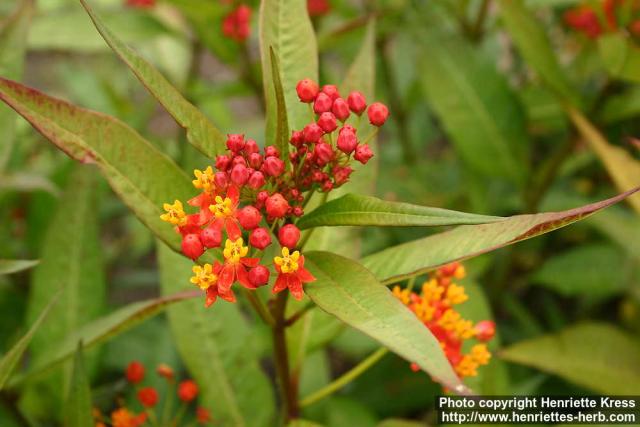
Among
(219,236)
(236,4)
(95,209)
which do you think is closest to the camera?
(219,236)

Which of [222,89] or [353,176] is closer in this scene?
[353,176]

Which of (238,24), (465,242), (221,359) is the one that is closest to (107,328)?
(221,359)

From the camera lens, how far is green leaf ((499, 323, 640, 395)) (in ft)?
6.66

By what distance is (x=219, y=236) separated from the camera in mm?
1131

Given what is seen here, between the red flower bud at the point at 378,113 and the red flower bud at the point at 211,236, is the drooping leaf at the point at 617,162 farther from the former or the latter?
the red flower bud at the point at 211,236

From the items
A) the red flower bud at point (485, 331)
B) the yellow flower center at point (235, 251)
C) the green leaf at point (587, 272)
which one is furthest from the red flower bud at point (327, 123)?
the green leaf at point (587, 272)

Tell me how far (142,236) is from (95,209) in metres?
0.99

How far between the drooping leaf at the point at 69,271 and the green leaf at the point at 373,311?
93 cm

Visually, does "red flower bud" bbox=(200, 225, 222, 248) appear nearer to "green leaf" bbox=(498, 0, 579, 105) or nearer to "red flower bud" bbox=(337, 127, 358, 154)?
"red flower bud" bbox=(337, 127, 358, 154)

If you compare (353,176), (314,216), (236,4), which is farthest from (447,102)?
(314,216)

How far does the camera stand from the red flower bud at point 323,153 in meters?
1.12

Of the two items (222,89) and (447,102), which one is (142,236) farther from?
(447,102)

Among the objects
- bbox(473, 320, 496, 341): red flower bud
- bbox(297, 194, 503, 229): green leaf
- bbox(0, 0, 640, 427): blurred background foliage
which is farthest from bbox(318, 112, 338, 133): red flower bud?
bbox(0, 0, 640, 427): blurred background foliage

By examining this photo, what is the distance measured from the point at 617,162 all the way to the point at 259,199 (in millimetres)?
1272
